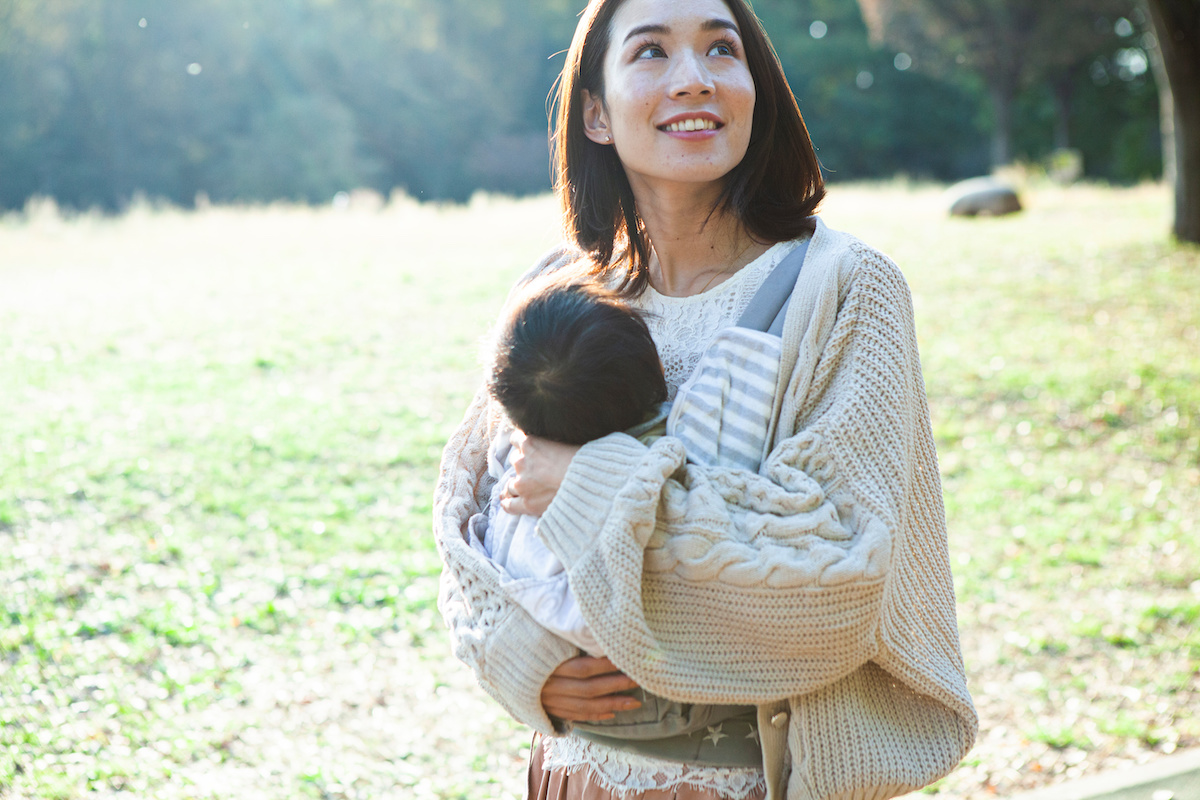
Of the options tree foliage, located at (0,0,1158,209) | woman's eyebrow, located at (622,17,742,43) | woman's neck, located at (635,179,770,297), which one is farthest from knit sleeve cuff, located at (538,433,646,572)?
tree foliage, located at (0,0,1158,209)

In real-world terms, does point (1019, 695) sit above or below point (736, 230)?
below

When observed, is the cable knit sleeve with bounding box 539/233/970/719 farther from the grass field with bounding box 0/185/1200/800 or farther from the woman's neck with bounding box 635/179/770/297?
the grass field with bounding box 0/185/1200/800

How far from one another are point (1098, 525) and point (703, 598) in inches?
200

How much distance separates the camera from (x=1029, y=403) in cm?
723

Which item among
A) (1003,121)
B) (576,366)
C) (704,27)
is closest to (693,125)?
(704,27)

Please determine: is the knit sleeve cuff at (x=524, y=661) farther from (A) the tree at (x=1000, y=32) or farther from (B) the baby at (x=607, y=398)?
(A) the tree at (x=1000, y=32)

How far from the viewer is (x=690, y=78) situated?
1.87 metres

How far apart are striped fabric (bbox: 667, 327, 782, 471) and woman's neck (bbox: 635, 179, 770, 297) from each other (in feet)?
1.22

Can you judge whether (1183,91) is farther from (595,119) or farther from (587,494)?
(587,494)

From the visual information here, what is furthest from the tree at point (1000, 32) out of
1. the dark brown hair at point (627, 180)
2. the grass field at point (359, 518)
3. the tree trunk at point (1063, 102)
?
the dark brown hair at point (627, 180)

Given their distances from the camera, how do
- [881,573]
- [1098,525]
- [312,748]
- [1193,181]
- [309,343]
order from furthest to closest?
[1193,181] < [309,343] < [1098,525] < [312,748] < [881,573]

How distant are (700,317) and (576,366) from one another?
1.29 feet

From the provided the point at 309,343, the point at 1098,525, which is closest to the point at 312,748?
the point at 1098,525

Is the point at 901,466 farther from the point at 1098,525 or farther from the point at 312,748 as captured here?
the point at 1098,525
